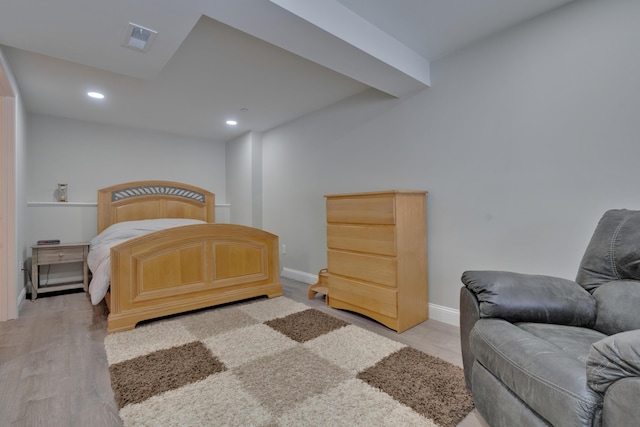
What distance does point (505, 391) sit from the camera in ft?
3.62

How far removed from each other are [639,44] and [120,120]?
510cm

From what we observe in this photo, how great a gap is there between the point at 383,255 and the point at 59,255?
3.64m

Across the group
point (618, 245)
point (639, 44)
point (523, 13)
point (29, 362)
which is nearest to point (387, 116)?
point (523, 13)

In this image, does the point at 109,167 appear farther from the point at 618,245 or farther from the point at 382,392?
the point at 618,245

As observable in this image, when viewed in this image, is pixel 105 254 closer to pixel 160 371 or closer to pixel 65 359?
pixel 65 359

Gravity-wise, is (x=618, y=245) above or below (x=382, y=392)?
above

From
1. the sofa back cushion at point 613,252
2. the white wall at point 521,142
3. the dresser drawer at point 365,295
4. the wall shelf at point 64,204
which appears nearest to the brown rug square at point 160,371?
the dresser drawer at point 365,295

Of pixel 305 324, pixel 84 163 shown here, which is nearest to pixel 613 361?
pixel 305 324

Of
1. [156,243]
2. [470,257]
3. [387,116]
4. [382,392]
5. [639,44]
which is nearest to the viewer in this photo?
[382,392]

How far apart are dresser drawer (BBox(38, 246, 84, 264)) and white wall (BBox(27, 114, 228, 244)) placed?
1.60ft

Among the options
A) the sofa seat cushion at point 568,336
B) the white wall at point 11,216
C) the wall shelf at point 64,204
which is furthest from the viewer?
the wall shelf at point 64,204

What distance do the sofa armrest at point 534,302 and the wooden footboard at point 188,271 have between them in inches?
90.2

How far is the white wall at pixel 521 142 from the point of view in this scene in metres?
1.77

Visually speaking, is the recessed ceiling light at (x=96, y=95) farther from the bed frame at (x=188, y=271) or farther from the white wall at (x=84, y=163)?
the bed frame at (x=188, y=271)
